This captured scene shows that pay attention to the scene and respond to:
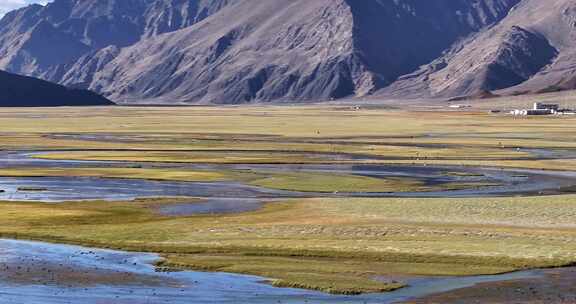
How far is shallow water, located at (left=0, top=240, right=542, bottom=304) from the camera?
33875 millimetres

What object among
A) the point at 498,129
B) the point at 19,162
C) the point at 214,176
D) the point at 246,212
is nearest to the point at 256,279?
the point at 246,212

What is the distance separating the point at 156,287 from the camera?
35.8 metres

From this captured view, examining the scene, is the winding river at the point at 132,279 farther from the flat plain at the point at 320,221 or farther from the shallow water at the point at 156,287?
the flat plain at the point at 320,221

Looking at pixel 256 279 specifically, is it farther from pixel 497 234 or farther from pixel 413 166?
pixel 413 166

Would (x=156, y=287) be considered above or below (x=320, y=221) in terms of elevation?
above

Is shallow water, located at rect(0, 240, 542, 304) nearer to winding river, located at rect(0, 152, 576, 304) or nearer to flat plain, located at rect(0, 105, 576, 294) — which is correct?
winding river, located at rect(0, 152, 576, 304)

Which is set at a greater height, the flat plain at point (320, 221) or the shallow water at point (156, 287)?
the shallow water at point (156, 287)

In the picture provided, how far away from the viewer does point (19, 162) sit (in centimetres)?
9600

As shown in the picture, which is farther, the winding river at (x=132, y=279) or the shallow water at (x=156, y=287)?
the winding river at (x=132, y=279)

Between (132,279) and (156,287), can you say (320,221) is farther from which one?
(156,287)

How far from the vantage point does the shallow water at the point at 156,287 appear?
33.9 meters

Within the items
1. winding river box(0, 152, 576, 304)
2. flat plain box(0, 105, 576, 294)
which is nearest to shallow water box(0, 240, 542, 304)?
winding river box(0, 152, 576, 304)

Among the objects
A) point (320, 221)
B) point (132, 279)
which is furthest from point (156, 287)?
point (320, 221)

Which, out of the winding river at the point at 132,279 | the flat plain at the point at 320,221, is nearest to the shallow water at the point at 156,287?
the winding river at the point at 132,279
